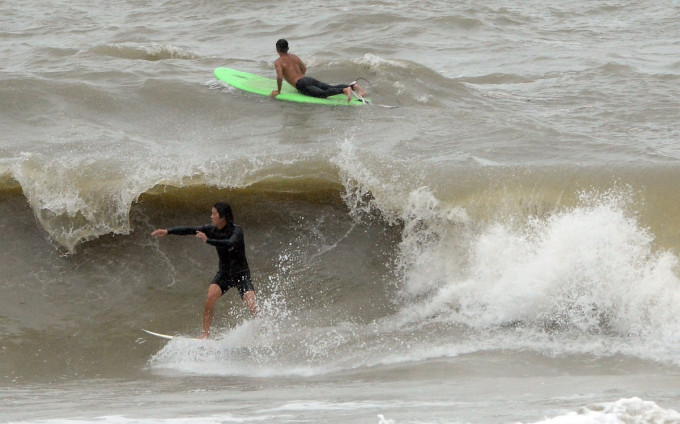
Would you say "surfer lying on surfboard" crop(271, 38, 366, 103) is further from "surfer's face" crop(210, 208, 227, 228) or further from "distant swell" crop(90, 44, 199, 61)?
"surfer's face" crop(210, 208, 227, 228)

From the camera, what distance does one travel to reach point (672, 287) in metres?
6.36

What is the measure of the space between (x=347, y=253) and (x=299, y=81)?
4710 millimetres

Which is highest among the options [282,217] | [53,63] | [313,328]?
[53,63]

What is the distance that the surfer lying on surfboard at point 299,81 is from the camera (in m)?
11.5

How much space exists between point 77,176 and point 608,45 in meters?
11.7

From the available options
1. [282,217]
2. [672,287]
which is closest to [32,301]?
[282,217]

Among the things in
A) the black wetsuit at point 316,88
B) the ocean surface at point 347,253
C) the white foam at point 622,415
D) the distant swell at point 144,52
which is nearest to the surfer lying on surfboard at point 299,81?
the black wetsuit at point 316,88

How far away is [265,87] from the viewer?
12.2m

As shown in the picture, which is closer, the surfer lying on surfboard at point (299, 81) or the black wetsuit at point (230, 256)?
the black wetsuit at point (230, 256)

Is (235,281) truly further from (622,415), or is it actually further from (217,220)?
(622,415)

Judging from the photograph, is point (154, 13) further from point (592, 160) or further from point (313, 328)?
point (313, 328)

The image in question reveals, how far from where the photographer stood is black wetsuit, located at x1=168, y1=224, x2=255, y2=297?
21.1 ft

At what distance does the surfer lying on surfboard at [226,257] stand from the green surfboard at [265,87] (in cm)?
538

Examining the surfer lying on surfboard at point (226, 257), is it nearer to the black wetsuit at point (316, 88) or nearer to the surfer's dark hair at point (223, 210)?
the surfer's dark hair at point (223, 210)
